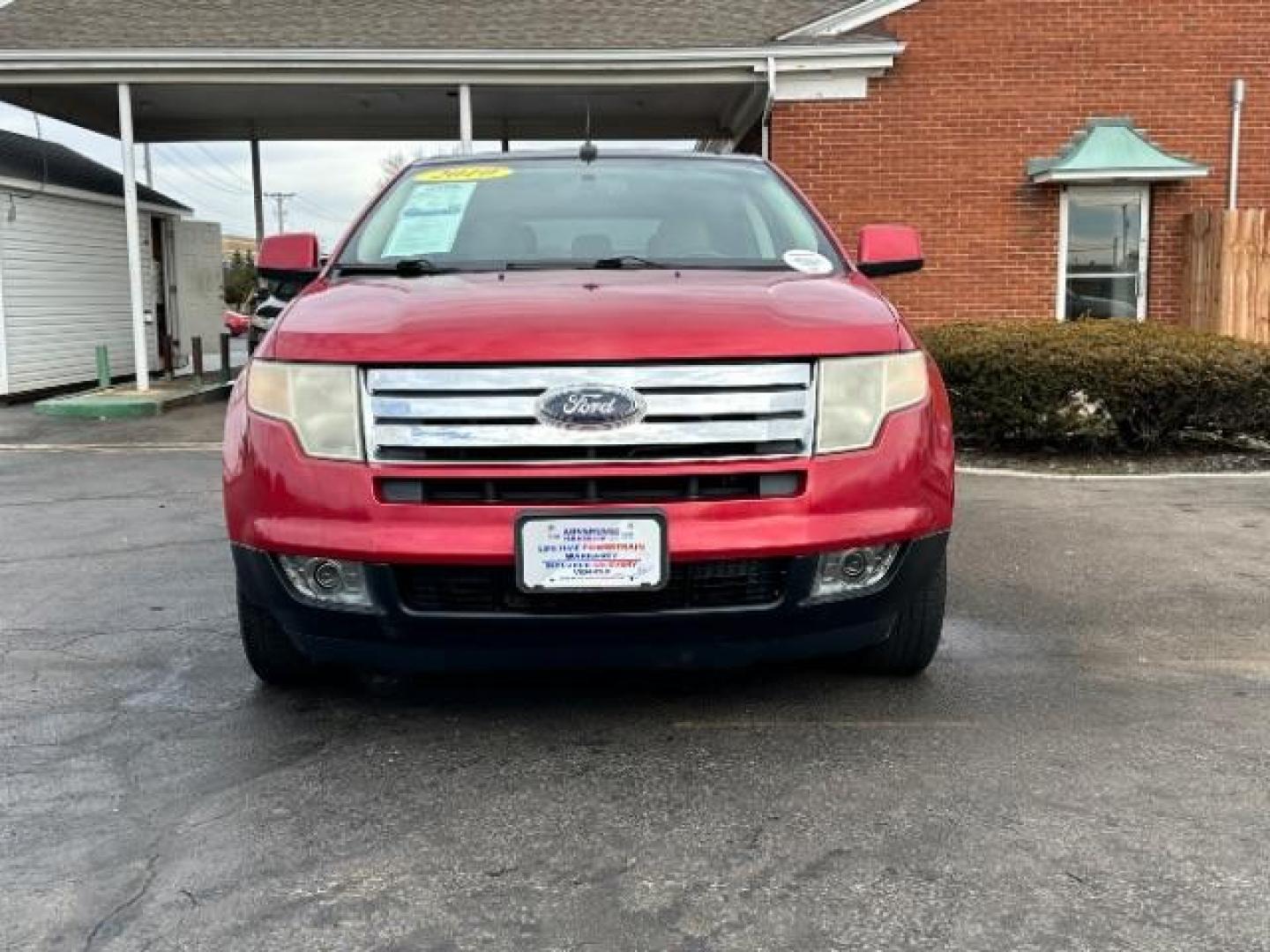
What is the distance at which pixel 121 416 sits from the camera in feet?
39.7

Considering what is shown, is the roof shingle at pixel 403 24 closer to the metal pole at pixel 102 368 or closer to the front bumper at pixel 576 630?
the metal pole at pixel 102 368

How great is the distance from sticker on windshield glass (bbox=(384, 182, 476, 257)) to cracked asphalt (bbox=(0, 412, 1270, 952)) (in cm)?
145

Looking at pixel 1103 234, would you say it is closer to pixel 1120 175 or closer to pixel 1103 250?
pixel 1103 250

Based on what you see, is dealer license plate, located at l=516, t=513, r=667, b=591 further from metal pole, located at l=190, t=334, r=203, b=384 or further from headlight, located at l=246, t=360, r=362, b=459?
metal pole, located at l=190, t=334, r=203, b=384

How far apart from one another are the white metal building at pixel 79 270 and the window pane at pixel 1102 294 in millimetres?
10992

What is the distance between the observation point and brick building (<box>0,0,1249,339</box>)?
1184cm

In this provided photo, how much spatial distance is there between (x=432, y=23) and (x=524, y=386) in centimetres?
1073

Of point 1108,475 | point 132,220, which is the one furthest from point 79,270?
point 1108,475

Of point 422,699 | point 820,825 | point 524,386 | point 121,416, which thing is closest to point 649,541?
point 524,386

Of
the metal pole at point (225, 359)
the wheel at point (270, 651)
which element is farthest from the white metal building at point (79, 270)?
the wheel at point (270, 651)

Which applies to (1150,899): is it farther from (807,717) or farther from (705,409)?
(705,409)

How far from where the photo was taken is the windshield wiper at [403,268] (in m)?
3.90

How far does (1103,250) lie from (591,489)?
10.9 m

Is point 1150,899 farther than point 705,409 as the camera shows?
No
